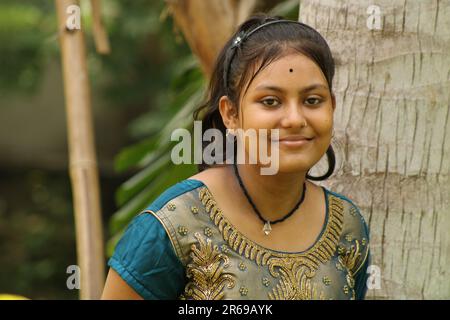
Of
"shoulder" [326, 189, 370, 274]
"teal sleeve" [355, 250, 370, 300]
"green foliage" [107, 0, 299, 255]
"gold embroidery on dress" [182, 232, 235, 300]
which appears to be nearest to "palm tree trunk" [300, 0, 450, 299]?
"teal sleeve" [355, 250, 370, 300]

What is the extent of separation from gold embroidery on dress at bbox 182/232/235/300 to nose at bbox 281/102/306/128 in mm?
387

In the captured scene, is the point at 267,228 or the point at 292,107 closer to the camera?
the point at 292,107

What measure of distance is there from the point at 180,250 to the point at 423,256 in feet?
3.36

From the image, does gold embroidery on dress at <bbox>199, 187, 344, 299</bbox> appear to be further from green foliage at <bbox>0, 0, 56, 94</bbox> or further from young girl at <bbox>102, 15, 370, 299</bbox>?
green foliage at <bbox>0, 0, 56, 94</bbox>

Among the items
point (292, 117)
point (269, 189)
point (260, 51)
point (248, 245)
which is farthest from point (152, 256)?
point (260, 51)

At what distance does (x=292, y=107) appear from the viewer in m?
2.31

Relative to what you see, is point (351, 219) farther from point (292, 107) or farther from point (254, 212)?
point (292, 107)

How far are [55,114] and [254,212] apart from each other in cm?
775

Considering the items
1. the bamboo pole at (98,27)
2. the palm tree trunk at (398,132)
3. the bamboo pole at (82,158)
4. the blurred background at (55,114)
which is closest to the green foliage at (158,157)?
the blurred background at (55,114)

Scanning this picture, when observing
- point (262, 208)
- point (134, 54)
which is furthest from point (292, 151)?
point (134, 54)

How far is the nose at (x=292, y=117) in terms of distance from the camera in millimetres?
2287

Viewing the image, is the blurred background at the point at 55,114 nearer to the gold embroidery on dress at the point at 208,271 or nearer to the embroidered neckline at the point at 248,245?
the embroidered neckline at the point at 248,245

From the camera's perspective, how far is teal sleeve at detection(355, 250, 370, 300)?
8.81ft

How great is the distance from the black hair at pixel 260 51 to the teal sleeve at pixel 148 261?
1.41 ft
